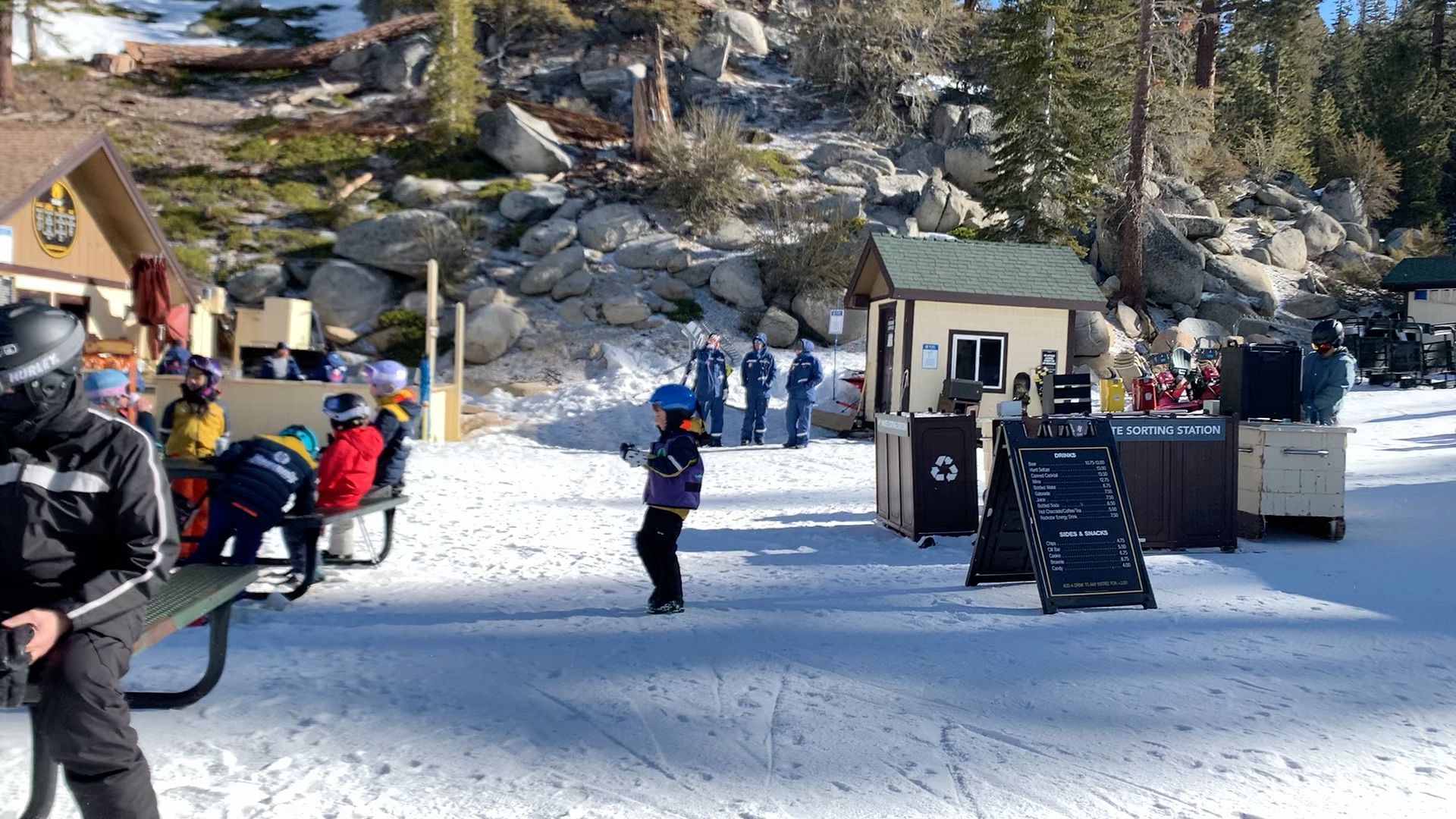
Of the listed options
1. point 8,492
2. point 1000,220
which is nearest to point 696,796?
point 8,492

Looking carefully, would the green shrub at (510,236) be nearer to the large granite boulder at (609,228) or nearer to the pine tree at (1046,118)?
the large granite boulder at (609,228)

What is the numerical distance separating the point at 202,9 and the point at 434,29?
23624mm

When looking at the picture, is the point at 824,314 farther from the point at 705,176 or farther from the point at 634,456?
the point at 634,456

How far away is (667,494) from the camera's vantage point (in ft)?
19.4

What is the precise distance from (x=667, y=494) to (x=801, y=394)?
35.9 feet

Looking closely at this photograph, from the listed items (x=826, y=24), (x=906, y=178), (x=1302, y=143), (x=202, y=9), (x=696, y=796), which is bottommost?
(x=696, y=796)

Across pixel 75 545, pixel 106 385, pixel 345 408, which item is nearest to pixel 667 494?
pixel 345 408

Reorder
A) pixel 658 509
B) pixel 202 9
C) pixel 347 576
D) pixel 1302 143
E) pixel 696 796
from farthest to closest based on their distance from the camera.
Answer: pixel 202 9, pixel 1302 143, pixel 347 576, pixel 658 509, pixel 696 796

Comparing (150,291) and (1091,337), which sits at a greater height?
(1091,337)

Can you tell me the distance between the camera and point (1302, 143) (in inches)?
1608

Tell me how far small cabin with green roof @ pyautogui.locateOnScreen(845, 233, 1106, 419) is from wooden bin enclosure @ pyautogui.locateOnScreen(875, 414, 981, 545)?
9383 millimetres

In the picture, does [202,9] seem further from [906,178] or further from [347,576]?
[347,576]

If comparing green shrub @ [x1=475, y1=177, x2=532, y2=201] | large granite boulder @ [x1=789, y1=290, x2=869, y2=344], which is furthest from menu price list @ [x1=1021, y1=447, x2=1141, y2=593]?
green shrub @ [x1=475, y1=177, x2=532, y2=201]

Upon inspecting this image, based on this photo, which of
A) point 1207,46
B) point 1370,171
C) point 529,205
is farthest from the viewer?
point 1370,171
